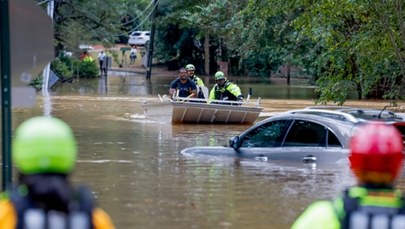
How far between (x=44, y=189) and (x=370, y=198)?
1.23 meters

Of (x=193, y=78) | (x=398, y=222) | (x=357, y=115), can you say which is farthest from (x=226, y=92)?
(x=398, y=222)

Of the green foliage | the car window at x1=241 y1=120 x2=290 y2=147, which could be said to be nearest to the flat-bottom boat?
the car window at x1=241 y1=120 x2=290 y2=147

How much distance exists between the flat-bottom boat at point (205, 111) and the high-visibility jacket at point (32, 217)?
17.9 metres

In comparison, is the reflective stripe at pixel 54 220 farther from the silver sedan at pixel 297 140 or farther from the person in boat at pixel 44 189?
the silver sedan at pixel 297 140

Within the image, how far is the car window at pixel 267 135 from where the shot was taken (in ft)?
41.2

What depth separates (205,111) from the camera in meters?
21.5

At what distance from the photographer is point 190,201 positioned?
10.1 meters

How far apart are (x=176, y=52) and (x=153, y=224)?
56.9 meters

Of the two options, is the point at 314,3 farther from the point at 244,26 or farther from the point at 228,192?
the point at 244,26

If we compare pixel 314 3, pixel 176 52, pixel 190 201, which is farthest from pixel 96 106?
pixel 176 52

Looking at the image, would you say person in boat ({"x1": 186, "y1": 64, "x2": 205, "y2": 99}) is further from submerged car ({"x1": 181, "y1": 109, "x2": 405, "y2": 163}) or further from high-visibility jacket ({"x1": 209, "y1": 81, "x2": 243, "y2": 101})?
submerged car ({"x1": 181, "y1": 109, "x2": 405, "y2": 163})

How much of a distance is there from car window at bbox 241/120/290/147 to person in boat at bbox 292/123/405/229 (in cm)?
896

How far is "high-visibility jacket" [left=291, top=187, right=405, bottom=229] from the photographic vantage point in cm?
330

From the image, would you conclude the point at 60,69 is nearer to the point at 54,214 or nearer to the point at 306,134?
the point at 306,134
